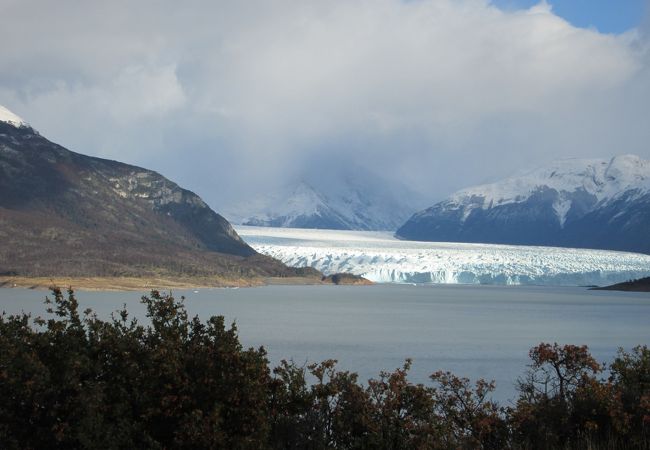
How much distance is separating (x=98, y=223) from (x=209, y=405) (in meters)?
157

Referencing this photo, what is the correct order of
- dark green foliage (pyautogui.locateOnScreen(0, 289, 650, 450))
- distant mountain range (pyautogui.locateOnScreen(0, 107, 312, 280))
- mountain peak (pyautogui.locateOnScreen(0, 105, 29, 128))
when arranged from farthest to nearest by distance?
mountain peak (pyautogui.locateOnScreen(0, 105, 29, 128)) < distant mountain range (pyautogui.locateOnScreen(0, 107, 312, 280)) < dark green foliage (pyautogui.locateOnScreen(0, 289, 650, 450))

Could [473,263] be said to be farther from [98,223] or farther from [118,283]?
[98,223]

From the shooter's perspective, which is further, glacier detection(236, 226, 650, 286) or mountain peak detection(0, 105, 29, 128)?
mountain peak detection(0, 105, 29, 128)

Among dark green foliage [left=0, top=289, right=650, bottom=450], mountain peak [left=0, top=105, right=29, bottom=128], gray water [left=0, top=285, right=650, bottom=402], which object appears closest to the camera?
dark green foliage [left=0, top=289, right=650, bottom=450]

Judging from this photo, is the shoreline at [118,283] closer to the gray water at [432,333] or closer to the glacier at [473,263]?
the glacier at [473,263]

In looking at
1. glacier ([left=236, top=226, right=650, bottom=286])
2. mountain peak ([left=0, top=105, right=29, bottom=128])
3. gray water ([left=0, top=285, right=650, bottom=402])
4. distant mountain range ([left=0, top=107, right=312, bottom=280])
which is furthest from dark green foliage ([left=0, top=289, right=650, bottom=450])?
mountain peak ([left=0, top=105, right=29, bottom=128])

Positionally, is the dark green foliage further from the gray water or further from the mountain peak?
the mountain peak

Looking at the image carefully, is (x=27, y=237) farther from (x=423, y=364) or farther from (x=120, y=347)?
(x=120, y=347)

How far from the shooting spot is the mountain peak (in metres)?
187

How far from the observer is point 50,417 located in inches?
420

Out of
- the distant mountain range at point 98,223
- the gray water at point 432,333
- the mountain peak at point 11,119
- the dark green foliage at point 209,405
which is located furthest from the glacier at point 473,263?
the dark green foliage at point 209,405

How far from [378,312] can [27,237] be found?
79750mm

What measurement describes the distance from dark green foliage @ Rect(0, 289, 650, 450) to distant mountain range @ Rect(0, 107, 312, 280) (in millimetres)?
109031

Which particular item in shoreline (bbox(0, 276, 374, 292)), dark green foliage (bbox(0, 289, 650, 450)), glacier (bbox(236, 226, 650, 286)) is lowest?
dark green foliage (bbox(0, 289, 650, 450))
